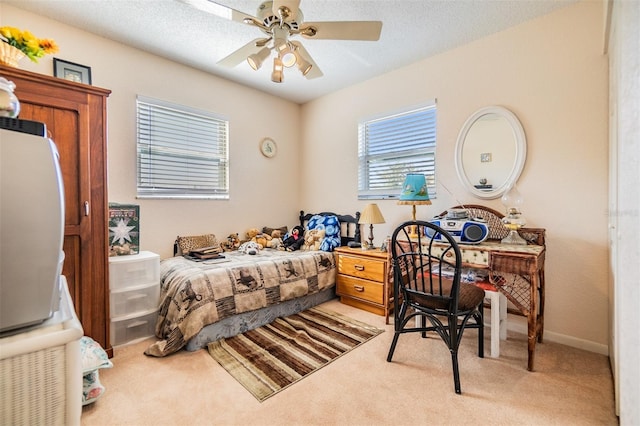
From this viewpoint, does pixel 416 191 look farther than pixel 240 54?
Yes

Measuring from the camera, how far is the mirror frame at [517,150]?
8.15 ft

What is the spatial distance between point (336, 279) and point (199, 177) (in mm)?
1964

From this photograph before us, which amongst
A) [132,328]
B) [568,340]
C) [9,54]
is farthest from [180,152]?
[568,340]

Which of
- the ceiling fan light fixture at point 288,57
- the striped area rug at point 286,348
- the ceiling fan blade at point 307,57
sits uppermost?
the ceiling fan blade at point 307,57

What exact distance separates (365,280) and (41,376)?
2601 mm

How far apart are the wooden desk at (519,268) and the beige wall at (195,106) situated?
103 inches

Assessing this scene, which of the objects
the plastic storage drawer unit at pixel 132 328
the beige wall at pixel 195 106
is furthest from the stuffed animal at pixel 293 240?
the plastic storage drawer unit at pixel 132 328

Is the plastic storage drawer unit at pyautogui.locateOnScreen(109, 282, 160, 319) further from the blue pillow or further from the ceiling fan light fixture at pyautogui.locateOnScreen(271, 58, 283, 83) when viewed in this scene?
the ceiling fan light fixture at pyautogui.locateOnScreen(271, 58, 283, 83)

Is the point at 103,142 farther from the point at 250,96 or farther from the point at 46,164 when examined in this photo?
the point at 250,96

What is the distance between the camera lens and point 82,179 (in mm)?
1916

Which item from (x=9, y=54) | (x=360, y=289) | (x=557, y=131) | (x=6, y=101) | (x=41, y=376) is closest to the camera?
(x=41, y=376)

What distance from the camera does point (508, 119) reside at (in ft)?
8.36

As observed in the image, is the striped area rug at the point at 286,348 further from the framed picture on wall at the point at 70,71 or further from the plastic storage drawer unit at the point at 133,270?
the framed picture on wall at the point at 70,71

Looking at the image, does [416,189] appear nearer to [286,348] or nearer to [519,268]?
[519,268]
